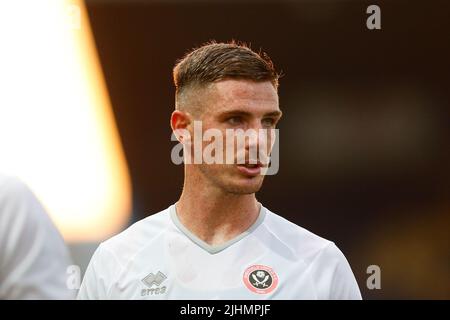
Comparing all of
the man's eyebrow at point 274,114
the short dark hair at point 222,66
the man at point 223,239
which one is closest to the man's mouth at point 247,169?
→ the man at point 223,239

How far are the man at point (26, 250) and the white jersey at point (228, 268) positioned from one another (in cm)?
46

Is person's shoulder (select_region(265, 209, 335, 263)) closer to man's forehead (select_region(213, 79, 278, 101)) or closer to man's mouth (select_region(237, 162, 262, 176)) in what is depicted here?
man's mouth (select_region(237, 162, 262, 176))

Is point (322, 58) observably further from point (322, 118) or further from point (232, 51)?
point (232, 51)

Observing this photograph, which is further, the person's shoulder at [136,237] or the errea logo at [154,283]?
the person's shoulder at [136,237]

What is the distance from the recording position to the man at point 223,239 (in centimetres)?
260

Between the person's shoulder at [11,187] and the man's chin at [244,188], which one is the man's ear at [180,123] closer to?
the man's chin at [244,188]

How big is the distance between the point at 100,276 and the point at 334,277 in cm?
99

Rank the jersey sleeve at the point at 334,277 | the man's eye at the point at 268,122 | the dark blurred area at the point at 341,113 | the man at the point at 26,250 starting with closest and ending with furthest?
1. the man at the point at 26,250
2. the jersey sleeve at the point at 334,277
3. the man's eye at the point at 268,122
4. the dark blurred area at the point at 341,113

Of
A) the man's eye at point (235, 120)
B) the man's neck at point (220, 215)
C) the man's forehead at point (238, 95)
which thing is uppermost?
the man's forehead at point (238, 95)

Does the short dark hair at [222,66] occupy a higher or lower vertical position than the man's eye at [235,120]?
higher

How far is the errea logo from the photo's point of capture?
102 inches

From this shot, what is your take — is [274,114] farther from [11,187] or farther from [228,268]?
[11,187]

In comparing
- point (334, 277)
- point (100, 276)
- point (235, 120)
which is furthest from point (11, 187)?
point (334, 277)

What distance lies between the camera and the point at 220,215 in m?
2.70
